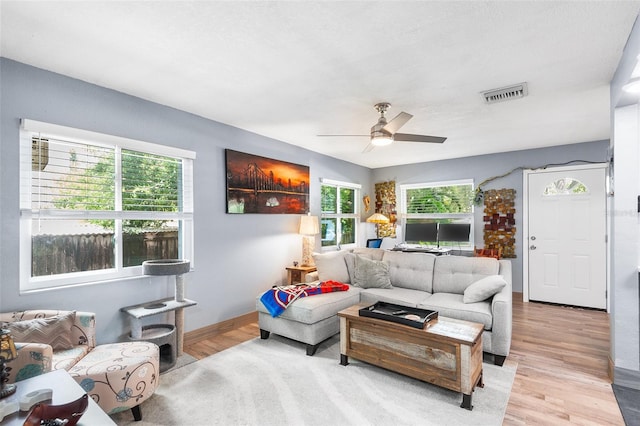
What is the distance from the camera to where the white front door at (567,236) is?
4.54m

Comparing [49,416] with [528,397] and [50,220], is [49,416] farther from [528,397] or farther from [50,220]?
[528,397]

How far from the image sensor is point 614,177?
2.54m

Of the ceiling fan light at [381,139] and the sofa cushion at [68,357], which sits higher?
the ceiling fan light at [381,139]

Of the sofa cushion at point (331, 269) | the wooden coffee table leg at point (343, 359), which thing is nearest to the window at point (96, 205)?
the sofa cushion at point (331, 269)

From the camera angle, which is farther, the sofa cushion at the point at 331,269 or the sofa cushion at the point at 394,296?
the sofa cushion at the point at 331,269

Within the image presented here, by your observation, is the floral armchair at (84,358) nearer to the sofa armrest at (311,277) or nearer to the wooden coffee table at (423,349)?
the wooden coffee table at (423,349)

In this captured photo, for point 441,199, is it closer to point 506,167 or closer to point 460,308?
point 506,167

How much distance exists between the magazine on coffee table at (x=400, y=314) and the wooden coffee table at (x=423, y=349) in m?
0.03

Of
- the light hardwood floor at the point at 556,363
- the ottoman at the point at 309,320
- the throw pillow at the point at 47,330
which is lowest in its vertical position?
the light hardwood floor at the point at 556,363

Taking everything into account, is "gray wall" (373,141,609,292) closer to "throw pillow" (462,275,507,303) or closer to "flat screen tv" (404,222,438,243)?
"flat screen tv" (404,222,438,243)

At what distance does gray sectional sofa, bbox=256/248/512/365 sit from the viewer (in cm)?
288

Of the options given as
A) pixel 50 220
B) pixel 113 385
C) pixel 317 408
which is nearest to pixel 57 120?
pixel 50 220

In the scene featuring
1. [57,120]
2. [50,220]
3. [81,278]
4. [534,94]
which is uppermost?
[534,94]

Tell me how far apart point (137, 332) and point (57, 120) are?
1829mm
